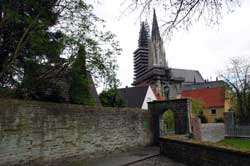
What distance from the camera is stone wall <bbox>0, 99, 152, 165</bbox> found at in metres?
7.88

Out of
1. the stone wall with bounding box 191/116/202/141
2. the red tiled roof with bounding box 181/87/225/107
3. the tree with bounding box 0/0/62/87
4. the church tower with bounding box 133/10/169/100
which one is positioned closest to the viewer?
the tree with bounding box 0/0/62/87

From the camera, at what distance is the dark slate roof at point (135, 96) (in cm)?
3102

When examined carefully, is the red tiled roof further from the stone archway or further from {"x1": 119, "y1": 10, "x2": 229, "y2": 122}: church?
the stone archway

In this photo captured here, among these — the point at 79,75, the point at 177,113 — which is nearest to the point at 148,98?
the point at 177,113

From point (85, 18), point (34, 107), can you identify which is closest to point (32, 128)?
point (34, 107)

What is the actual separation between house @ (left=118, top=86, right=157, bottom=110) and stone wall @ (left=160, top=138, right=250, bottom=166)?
19.1 meters

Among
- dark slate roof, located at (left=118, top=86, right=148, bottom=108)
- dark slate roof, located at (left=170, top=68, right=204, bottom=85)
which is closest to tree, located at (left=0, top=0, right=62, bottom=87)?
dark slate roof, located at (left=118, top=86, right=148, bottom=108)

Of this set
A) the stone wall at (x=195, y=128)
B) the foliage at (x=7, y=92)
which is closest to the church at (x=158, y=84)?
the stone wall at (x=195, y=128)

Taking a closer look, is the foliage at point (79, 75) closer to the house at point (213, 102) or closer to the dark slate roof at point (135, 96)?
the dark slate roof at point (135, 96)

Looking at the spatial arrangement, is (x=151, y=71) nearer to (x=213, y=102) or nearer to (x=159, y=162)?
(x=213, y=102)

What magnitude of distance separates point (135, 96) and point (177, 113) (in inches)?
636

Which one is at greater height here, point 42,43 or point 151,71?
point 151,71

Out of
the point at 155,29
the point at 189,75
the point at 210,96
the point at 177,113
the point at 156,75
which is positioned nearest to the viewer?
the point at 155,29

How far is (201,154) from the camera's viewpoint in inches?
321
